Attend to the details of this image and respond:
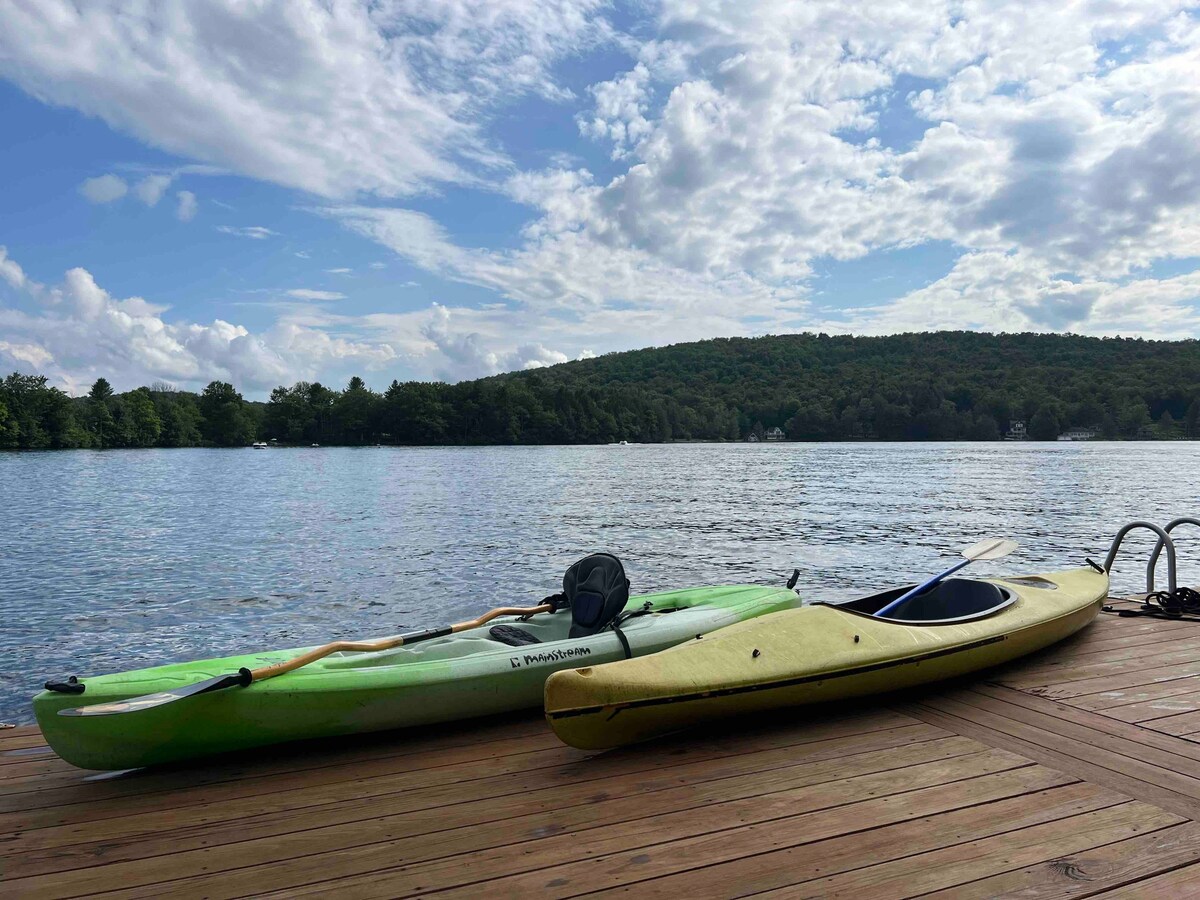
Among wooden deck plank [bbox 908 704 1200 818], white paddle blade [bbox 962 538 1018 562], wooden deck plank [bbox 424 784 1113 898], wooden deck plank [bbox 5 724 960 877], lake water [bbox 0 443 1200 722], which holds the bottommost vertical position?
lake water [bbox 0 443 1200 722]

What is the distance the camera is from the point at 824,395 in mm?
84688

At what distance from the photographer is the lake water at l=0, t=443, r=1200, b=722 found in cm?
967

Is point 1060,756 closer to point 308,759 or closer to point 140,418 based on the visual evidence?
point 308,759

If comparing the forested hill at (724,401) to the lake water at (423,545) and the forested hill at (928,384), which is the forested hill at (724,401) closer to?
the forested hill at (928,384)

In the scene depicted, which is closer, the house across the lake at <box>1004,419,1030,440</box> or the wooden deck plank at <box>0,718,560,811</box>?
the wooden deck plank at <box>0,718,560,811</box>

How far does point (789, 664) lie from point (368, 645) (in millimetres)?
2121

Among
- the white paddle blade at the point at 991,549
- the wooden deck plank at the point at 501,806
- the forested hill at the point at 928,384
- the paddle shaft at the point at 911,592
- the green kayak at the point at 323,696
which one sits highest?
the forested hill at the point at 928,384

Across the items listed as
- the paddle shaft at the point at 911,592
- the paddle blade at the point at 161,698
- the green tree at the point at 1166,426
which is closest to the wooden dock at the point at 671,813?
the paddle blade at the point at 161,698

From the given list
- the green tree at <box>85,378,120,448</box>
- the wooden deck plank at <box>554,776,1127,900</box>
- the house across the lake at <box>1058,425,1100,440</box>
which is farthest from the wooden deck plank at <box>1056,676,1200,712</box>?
the green tree at <box>85,378,120,448</box>

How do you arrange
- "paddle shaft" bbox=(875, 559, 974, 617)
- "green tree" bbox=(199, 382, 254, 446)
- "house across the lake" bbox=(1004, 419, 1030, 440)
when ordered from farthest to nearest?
"green tree" bbox=(199, 382, 254, 446), "house across the lake" bbox=(1004, 419, 1030, 440), "paddle shaft" bbox=(875, 559, 974, 617)

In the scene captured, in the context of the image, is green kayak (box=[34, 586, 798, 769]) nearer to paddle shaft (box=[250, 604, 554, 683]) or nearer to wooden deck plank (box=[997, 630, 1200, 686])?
paddle shaft (box=[250, 604, 554, 683])

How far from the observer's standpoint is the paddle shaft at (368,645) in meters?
3.62

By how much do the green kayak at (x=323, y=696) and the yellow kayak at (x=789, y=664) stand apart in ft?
2.37

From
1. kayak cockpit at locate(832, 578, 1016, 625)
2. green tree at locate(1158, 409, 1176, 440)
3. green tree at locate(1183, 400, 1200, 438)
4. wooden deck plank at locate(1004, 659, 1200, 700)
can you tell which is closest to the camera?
wooden deck plank at locate(1004, 659, 1200, 700)
